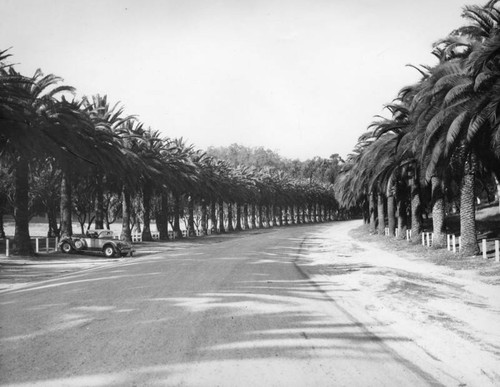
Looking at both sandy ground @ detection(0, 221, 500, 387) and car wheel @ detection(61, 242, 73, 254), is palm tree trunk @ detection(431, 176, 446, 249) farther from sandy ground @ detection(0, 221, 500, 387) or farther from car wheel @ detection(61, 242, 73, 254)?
car wheel @ detection(61, 242, 73, 254)

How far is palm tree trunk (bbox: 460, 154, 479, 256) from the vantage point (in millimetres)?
18906

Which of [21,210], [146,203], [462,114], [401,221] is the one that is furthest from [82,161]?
[401,221]

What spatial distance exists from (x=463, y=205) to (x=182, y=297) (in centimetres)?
1464

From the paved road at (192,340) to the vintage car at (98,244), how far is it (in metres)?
12.7

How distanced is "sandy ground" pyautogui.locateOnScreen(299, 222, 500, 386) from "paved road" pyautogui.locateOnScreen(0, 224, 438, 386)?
0.55 metres

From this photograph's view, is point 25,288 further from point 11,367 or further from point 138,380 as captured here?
point 138,380

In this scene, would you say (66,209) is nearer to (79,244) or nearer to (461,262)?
(79,244)

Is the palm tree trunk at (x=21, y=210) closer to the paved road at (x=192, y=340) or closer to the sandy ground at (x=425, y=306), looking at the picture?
the sandy ground at (x=425, y=306)

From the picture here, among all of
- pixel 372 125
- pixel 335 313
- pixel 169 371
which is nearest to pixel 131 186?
pixel 372 125

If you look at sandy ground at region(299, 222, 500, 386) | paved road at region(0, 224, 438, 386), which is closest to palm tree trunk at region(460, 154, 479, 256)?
sandy ground at region(299, 222, 500, 386)

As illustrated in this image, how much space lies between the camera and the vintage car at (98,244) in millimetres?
23641

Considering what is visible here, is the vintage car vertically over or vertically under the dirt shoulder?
over

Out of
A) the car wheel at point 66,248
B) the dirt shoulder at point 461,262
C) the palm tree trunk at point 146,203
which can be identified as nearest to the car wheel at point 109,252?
the car wheel at point 66,248

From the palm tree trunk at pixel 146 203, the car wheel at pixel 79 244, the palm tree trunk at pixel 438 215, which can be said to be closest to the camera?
the palm tree trunk at pixel 438 215
